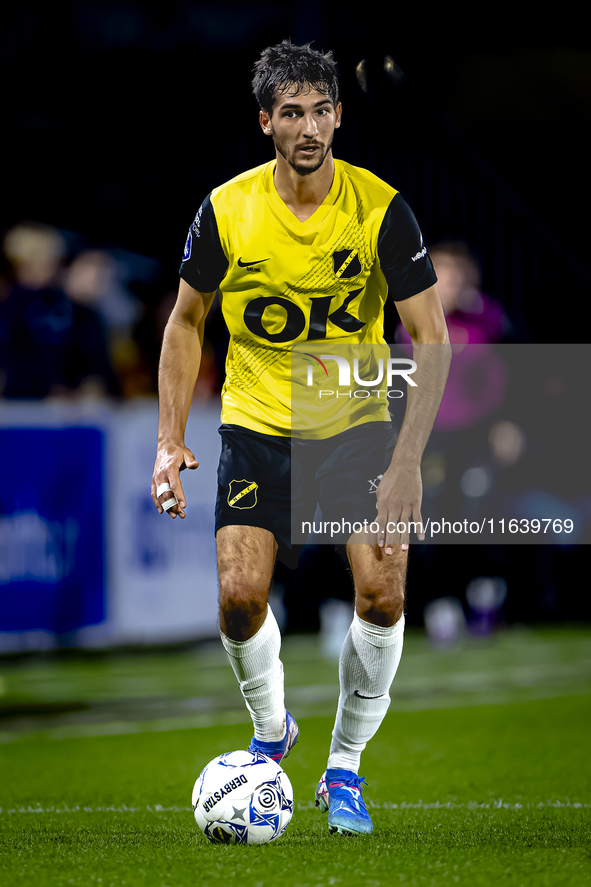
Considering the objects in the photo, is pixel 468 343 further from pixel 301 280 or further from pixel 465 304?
pixel 301 280

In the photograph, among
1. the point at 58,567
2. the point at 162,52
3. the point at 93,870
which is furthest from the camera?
the point at 162,52

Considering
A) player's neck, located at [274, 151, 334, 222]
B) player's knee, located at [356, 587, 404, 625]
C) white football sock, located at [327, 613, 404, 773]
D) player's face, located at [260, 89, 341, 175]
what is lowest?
white football sock, located at [327, 613, 404, 773]

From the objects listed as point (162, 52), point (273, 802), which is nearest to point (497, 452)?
point (162, 52)

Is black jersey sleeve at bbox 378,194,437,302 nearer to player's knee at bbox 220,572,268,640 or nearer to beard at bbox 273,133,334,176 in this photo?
beard at bbox 273,133,334,176

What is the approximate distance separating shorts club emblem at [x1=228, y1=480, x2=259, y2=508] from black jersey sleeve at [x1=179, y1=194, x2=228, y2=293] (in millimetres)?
668

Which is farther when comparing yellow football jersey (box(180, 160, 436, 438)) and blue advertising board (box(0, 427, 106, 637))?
blue advertising board (box(0, 427, 106, 637))

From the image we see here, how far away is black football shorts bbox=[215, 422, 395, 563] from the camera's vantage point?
11.5 ft

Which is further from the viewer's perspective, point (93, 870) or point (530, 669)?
point (530, 669)

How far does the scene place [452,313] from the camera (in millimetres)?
7723

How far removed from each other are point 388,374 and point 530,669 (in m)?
4.27

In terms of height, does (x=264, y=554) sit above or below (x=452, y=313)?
below

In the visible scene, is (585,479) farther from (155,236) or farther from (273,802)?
(273,802)

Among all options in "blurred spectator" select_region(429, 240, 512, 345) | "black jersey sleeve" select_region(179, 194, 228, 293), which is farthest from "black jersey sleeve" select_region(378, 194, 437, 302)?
"blurred spectator" select_region(429, 240, 512, 345)

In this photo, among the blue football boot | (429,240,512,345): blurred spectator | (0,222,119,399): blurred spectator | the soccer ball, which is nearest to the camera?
the soccer ball
